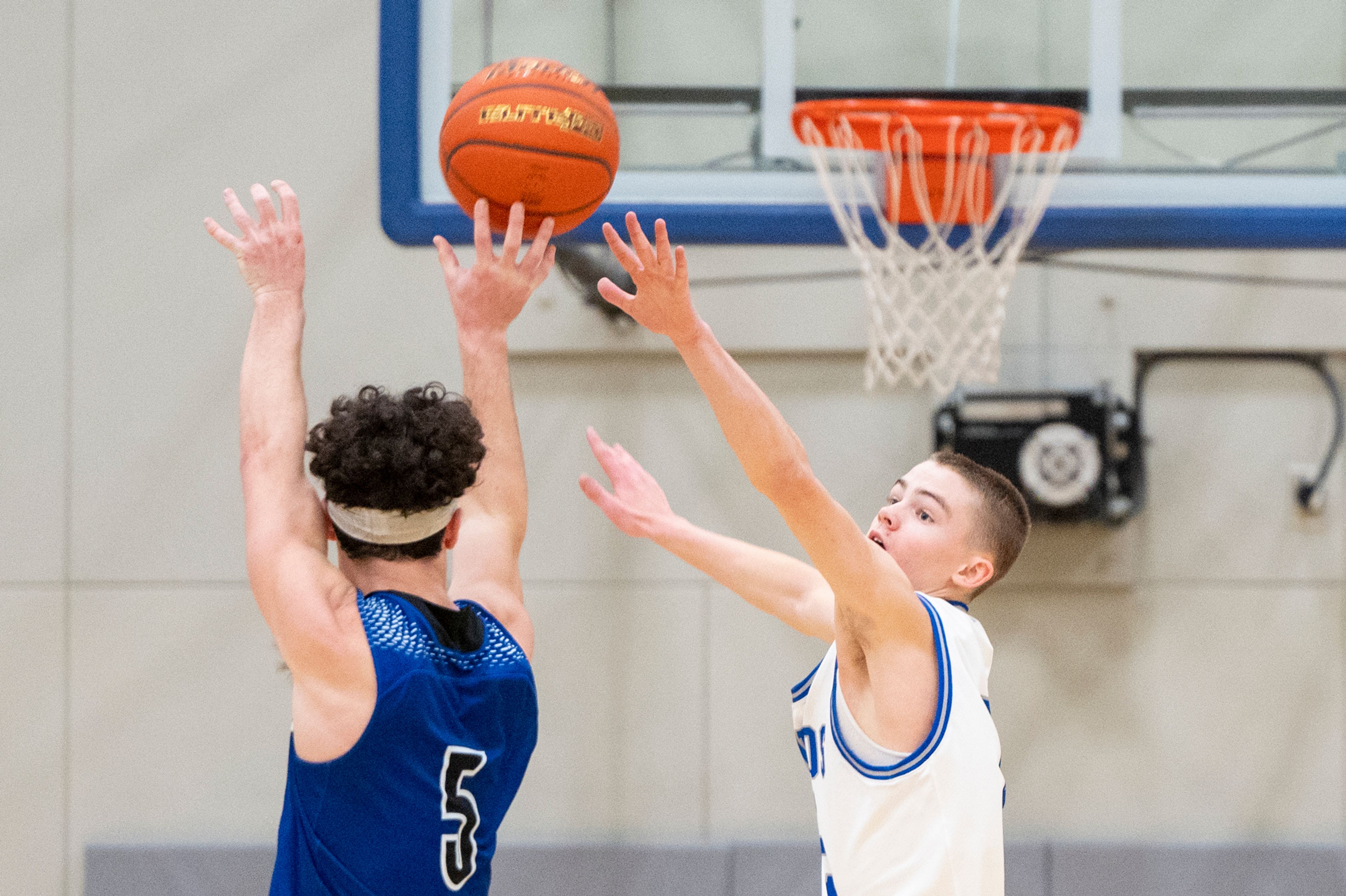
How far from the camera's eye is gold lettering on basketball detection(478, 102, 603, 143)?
6.41 feet

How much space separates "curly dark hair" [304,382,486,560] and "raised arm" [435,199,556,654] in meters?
0.33

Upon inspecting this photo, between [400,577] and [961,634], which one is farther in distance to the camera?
[961,634]

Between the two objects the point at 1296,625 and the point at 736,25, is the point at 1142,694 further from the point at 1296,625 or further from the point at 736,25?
the point at 736,25

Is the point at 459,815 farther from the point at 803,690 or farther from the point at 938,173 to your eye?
the point at 938,173

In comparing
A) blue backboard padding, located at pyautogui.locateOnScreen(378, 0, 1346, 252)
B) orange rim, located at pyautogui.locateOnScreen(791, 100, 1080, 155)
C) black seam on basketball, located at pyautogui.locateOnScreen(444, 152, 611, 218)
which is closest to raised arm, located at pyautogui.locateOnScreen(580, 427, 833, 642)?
black seam on basketball, located at pyautogui.locateOnScreen(444, 152, 611, 218)

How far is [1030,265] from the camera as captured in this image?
13.2 ft

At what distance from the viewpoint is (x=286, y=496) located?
61.0 inches

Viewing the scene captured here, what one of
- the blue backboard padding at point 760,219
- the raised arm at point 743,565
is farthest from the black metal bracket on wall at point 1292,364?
the raised arm at point 743,565

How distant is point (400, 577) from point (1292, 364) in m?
3.65

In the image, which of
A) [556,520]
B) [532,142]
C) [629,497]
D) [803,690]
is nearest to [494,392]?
[532,142]

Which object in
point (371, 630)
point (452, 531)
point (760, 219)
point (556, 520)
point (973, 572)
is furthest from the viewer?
point (556, 520)

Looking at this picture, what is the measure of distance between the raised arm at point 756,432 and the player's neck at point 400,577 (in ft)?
1.60

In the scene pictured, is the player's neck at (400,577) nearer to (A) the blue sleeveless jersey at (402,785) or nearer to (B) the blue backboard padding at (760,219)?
(A) the blue sleeveless jersey at (402,785)

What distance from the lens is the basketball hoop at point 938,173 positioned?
286cm
